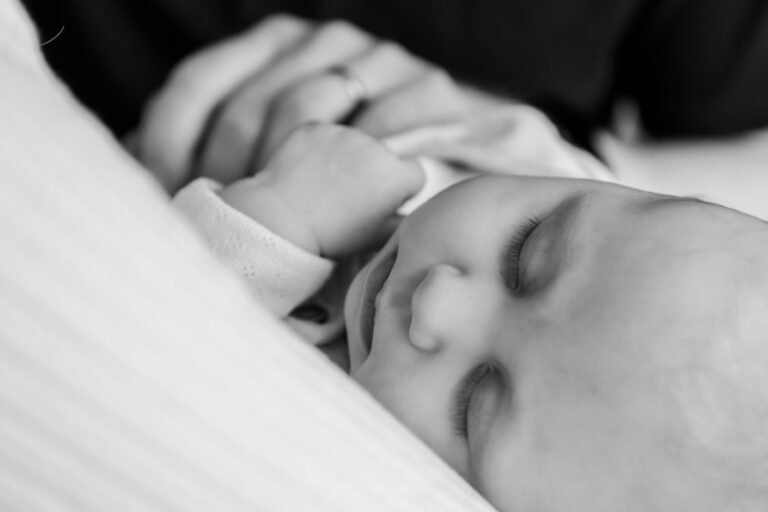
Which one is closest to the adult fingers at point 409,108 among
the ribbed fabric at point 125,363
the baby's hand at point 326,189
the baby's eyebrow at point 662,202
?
the baby's hand at point 326,189

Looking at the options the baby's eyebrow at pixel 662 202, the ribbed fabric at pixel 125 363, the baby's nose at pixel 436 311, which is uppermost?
the ribbed fabric at pixel 125 363

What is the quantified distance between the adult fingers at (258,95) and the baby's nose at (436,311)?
37 cm

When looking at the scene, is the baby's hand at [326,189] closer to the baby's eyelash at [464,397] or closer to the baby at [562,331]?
the baby at [562,331]

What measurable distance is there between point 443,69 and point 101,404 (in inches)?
29.7

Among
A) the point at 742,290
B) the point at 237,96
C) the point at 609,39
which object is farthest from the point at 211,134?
the point at 742,290

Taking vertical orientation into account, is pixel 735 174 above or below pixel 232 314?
below

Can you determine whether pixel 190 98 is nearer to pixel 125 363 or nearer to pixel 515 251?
pixel 515 251

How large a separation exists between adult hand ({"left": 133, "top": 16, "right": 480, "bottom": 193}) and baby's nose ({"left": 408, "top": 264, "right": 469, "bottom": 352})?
1.08ft

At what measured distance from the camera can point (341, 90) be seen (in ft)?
3.00

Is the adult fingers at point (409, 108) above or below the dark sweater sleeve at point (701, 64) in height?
above

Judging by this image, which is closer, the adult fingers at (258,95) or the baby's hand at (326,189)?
the baby's hand at (326,189)

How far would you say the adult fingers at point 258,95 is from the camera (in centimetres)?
91

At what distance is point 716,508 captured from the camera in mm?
542

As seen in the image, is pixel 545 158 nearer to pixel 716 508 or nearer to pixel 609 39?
pixel 609 39
